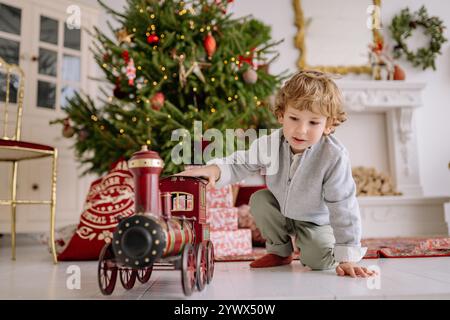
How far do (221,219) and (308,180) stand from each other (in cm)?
72

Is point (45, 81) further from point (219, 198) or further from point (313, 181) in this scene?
point (313, 181)

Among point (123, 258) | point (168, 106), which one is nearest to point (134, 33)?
point (168, 106)

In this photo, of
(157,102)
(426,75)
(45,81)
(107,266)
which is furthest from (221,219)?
(426,75)

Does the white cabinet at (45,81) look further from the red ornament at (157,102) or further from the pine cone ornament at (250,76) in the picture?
the pine cone ornament at (250,76)

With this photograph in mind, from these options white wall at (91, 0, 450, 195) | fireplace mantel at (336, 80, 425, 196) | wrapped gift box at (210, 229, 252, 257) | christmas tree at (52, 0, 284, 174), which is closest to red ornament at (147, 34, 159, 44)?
christmas tree at (52, 0, 284, 174)

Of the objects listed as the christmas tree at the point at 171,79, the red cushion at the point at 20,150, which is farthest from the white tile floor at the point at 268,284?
the christmas tree at the point at 171,79

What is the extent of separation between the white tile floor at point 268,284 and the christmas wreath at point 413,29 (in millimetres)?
2787

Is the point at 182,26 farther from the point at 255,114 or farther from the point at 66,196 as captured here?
the point at 66,196

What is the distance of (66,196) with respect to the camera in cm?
308

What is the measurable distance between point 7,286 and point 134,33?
4.91 feet

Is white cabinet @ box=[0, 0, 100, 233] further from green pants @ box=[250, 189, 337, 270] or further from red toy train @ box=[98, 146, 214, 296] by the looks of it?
red toy train @ box=[98, 146, 214, 296]

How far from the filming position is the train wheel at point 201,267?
3.06ft

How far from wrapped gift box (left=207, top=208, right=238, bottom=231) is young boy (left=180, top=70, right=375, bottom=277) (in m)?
0.46

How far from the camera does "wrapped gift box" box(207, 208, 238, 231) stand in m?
1.85
